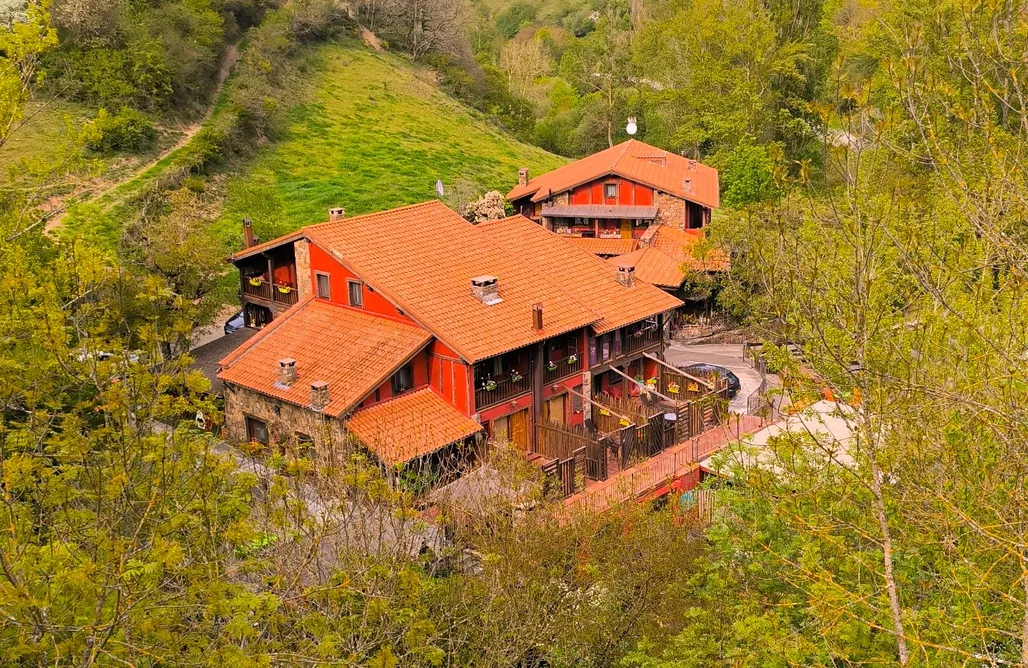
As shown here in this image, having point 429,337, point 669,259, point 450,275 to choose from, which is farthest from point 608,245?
point 429,337

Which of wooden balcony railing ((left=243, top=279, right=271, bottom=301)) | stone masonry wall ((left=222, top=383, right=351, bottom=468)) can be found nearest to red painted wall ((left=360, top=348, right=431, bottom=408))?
stone masonry wall ((left=222, top=383, right=351, bottom=468))

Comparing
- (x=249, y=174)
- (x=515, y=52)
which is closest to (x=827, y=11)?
(x=515, y=52)

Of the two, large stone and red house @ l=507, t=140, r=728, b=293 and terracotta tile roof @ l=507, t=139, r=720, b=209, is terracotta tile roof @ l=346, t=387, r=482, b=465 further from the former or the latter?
terracotta tile roof @ l=507, t=139, r=720, b=209

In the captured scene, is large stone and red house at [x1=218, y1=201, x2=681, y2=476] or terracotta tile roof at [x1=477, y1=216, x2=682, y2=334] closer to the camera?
large stone and red house at [x1=218, y1=201, x2=681, y2=476]

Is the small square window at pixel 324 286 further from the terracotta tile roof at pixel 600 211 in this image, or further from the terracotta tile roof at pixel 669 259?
the terracotta tile roof at pixel 600 211

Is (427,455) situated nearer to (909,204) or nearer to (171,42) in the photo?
(909,204)

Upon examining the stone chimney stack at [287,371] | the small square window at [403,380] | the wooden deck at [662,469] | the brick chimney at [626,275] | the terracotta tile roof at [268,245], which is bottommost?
the wooden deck at [662,469]

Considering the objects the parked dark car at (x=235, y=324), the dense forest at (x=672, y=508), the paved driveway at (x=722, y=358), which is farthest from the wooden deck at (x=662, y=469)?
the parked dark car at (x=235, y=324)
